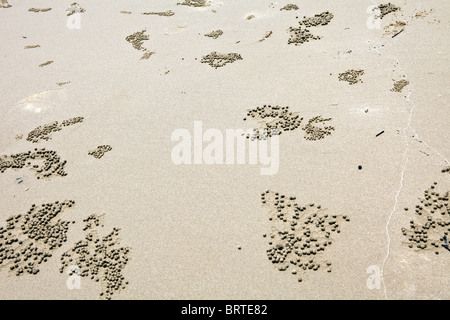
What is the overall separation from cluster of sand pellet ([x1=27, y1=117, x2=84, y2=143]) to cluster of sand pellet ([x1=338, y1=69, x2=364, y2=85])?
7.70 m

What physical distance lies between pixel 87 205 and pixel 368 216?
584cm

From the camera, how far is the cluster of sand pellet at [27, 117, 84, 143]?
30.4ft

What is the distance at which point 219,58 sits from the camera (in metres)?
11.2

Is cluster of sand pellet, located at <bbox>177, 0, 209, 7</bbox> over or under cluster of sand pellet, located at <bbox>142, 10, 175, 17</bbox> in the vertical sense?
Answer: over

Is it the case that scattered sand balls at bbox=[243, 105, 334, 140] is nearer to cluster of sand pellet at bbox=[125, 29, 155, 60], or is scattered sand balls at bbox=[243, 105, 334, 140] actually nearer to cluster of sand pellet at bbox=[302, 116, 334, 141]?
cluster of sand pellet at bbox=[302, 116, 334, 141]

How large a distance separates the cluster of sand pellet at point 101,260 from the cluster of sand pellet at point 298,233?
275 centimetres

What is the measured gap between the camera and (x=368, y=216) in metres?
6.09

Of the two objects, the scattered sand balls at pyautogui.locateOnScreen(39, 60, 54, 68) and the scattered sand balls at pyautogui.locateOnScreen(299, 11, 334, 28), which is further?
the scattered sand balls at pyautogui.locateOnScreen(39, 60, 54, 68)

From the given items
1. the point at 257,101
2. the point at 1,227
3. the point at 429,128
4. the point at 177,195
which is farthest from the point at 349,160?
the point at 1,227

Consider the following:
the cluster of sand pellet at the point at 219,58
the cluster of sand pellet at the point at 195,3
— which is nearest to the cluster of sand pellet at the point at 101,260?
the cluster of sand pellet at the point at 219,58

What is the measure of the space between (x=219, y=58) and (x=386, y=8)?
6290 millimetres

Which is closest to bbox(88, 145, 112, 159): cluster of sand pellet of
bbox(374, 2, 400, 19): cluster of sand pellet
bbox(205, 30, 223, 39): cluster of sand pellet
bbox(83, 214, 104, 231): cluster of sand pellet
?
bbox(83, 214, 104, 231): cluster of sand pellet

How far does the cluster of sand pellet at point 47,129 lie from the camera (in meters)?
9.27
